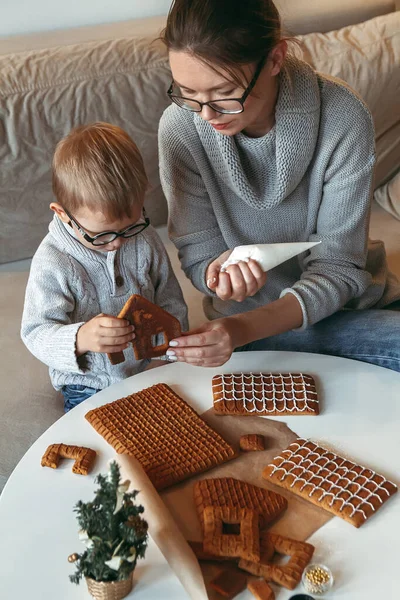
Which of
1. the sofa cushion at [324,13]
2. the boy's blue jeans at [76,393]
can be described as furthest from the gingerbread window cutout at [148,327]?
the sofa cushion at [324,13]

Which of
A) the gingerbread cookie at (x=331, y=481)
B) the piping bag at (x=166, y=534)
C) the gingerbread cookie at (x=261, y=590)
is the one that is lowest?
the gingerbread cookie at (x=331, y=481)

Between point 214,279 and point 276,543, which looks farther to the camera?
point 214,279

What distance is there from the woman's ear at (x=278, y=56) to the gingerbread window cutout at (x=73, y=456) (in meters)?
0.87

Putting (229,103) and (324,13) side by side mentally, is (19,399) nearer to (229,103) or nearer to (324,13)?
(229,103)

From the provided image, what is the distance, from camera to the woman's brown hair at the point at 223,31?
1312 millimetres

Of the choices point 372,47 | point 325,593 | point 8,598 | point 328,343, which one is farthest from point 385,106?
point 8,598

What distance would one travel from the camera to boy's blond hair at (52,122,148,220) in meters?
1.34

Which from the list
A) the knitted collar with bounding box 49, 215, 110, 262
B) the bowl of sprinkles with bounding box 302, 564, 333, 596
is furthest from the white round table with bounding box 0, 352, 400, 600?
the knitted collar with bounding box 49, 215, 110, 262

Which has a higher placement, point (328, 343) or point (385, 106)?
point (385, 106)

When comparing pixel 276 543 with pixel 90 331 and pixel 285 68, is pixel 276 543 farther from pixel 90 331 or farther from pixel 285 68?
pixel 285 68

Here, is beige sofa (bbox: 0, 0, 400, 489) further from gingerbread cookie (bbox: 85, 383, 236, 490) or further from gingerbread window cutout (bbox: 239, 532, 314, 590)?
gingerbread window cutout (bbox: 239, 532, 314, 590)

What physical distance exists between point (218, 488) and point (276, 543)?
0.14 meters

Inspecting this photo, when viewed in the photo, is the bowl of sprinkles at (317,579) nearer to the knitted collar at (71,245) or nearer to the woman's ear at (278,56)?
the knitted collar at (71,245)

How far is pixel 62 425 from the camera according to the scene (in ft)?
4.23
